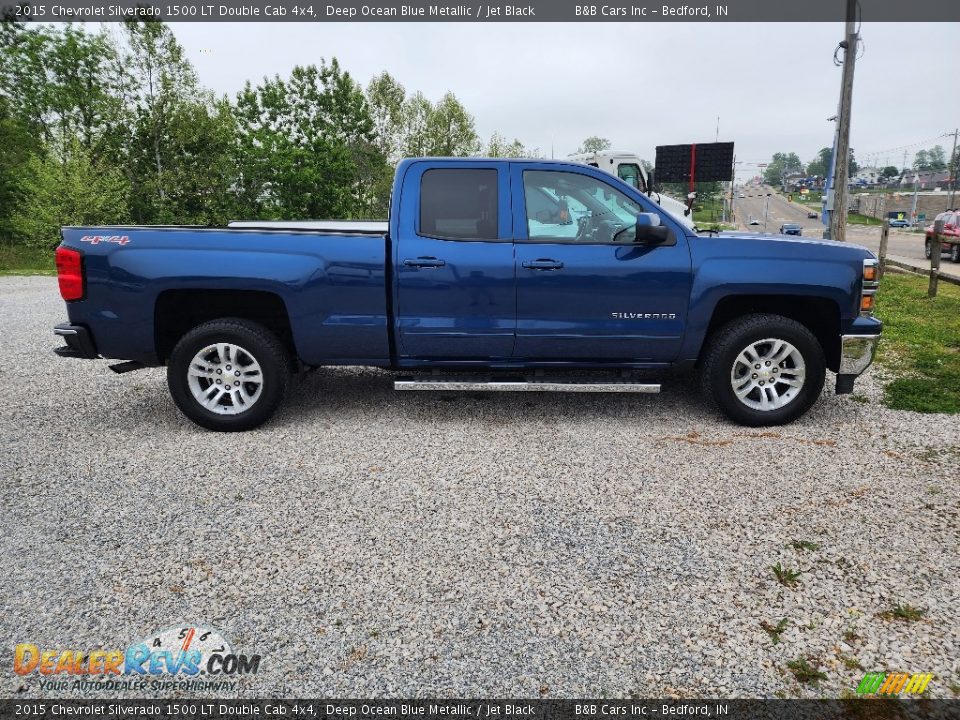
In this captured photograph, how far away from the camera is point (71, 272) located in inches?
168

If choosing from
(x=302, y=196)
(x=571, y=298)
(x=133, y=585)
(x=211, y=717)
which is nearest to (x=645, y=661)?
(x=211, y=717)

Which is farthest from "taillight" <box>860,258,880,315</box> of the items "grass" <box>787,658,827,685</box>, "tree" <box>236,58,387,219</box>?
"tree" <box>236,58,387,219</box>

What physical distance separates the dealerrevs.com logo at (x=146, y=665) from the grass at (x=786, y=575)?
2139mm

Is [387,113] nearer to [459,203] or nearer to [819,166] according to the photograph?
[459,203]

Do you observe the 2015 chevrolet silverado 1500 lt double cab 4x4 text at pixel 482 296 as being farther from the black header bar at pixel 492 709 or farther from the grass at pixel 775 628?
the black header bar at pixel 492 709

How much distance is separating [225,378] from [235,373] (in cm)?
8

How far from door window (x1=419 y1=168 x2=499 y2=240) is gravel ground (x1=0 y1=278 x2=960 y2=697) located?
1.44 meters

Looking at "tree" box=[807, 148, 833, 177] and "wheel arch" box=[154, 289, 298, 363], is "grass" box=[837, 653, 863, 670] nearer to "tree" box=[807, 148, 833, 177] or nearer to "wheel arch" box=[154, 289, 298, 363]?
"wheel arch" box=[154, 289, 298, 363]

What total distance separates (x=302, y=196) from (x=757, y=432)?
42.4 meters

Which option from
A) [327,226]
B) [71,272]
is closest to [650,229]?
[327,226]

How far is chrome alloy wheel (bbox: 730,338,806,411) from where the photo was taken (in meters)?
4.52

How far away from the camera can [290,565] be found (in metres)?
2.80

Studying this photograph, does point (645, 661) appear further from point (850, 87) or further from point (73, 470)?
point (850, 87)

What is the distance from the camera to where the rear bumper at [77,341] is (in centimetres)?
433
